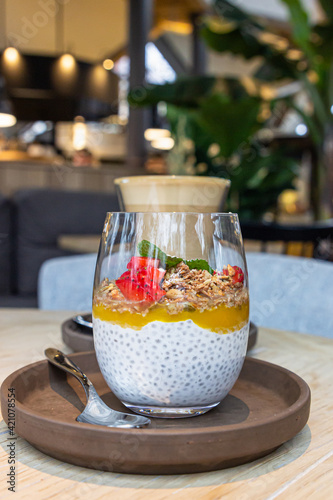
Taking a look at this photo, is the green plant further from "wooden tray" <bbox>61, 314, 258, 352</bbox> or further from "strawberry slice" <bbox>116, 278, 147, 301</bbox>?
"strawberry slice" <bbox>116, 278, 147, 301</bbox>

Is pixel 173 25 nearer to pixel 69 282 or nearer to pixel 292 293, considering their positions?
pixel 69 282

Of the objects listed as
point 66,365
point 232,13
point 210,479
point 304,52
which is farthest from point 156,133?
point 210,479

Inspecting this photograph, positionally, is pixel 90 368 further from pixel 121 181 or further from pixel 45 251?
pixel 45 251

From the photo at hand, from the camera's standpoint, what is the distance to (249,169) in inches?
126

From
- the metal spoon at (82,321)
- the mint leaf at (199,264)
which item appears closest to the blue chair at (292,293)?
the metal spoon at (82,321)

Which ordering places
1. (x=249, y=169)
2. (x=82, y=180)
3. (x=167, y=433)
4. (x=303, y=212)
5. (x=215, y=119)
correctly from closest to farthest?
(x=167, y=433), (x=215, y=119), (x=249, y=169), (x=82, y=180), (x=303, y=212)

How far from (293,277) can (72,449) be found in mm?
702

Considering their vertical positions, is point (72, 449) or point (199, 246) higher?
point (199, 246)

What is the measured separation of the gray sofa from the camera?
286cm

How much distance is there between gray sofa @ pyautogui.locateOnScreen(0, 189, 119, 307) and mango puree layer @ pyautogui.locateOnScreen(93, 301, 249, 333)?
8.07 ft

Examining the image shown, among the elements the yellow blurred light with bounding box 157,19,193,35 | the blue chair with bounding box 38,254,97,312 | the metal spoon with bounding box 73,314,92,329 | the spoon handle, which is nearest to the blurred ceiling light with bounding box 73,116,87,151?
the yellow blurred light with bounding box 157,19,193,35

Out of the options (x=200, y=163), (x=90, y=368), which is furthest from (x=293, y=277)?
(x=200, y=163)

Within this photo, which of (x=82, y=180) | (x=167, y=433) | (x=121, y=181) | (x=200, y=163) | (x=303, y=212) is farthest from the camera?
(x=303, y=212)

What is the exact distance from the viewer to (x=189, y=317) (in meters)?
0.37
